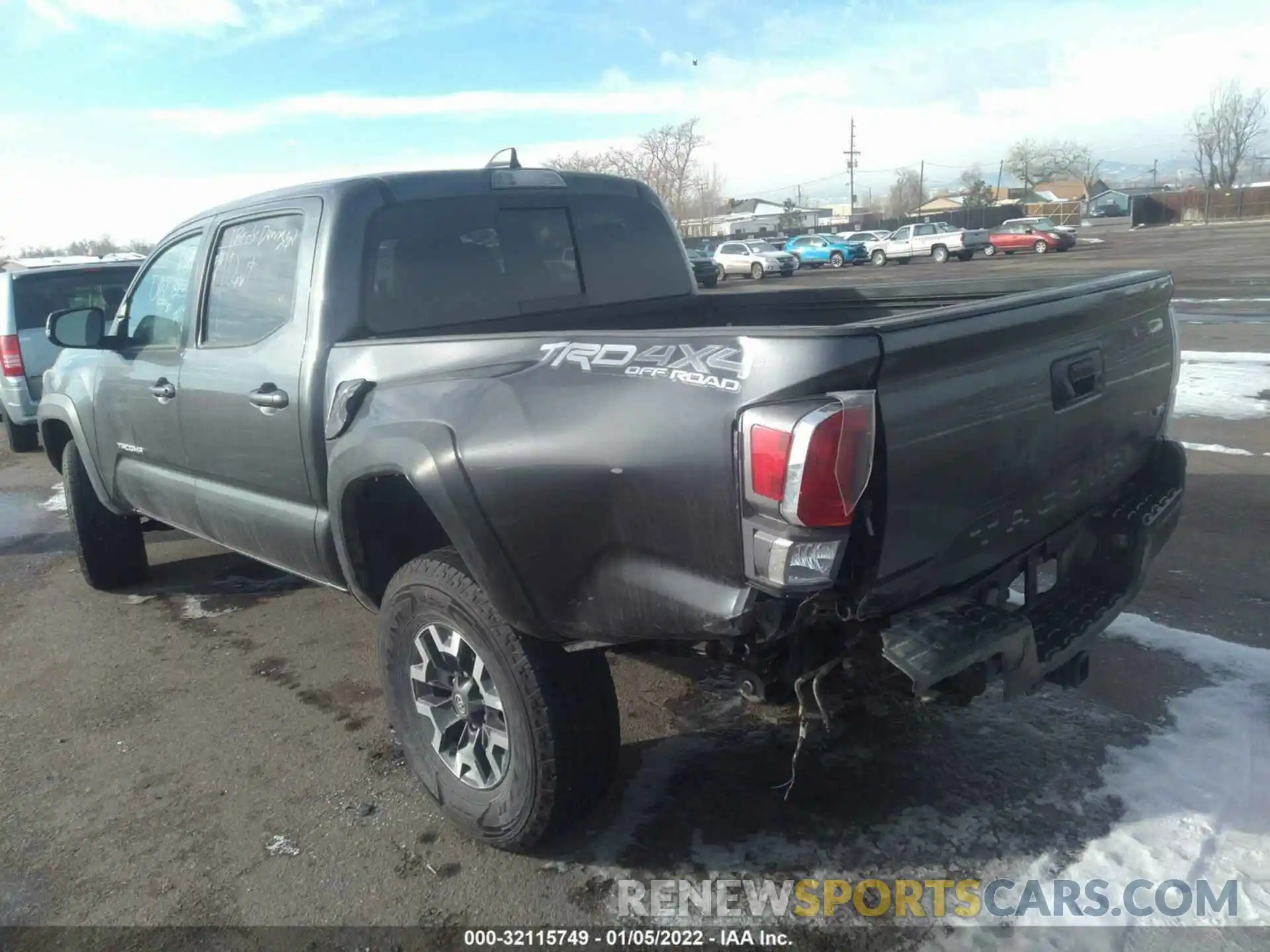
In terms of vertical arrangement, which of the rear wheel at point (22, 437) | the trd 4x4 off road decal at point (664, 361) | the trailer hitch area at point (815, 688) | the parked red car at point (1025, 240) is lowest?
the rear wheel at point (22, 437)

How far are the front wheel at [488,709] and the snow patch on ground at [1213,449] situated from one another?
5.81m

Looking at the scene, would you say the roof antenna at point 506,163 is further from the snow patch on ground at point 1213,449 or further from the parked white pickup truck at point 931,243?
the parked white pickup truck at point 931,243

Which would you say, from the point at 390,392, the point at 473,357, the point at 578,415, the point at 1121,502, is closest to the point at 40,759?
the point at 390,392

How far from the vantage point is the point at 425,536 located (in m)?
3.52

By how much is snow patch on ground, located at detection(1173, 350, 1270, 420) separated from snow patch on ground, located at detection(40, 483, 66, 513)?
8.68 m

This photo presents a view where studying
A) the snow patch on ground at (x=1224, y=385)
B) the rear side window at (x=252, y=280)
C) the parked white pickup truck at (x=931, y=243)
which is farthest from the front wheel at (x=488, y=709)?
the parked white pickup truck at (x=931, y=243)

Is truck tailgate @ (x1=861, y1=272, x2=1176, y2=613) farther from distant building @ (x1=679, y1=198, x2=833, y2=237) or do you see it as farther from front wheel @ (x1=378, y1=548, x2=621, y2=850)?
distant building @ (x1=679, y1=198, x2=833, y2=237)

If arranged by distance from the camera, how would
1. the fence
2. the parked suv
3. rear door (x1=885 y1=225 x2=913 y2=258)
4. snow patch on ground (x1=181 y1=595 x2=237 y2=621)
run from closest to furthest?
snow patch on ground (x1=181 y1=595 x2=237 y2=621)
the parked suv
rear door (x1=885 y1=225 x2=913 y2=258)
the fence

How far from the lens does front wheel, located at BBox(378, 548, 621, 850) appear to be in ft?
9.12

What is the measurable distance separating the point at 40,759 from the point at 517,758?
2.24 metres

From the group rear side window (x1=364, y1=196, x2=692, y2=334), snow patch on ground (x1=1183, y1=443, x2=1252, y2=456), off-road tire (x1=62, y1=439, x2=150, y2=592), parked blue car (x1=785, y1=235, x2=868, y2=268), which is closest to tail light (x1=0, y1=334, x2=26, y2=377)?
off-road tire (x1=62, y1=439, x2=150, y2=592)

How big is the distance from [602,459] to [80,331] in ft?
11.5

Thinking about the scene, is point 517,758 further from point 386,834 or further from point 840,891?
point 840,891

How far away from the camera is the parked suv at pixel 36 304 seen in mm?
9148
